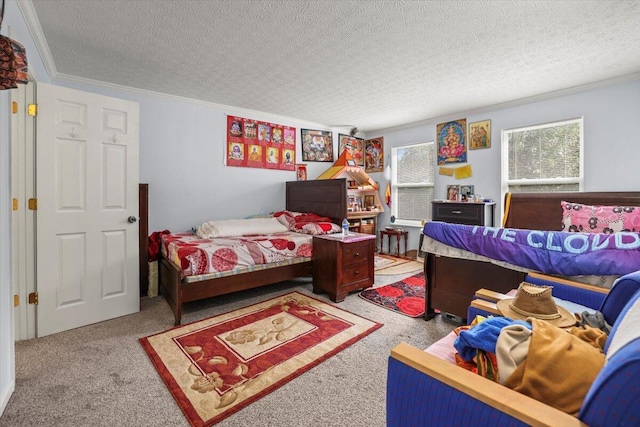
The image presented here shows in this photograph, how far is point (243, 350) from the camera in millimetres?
2193

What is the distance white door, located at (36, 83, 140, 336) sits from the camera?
243 centimetres

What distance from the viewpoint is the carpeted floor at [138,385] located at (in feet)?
5.00

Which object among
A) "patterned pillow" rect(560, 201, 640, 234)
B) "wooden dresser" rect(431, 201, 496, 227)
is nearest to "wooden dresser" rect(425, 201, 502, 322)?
"patterned pillow" rect(560, 201, 640, 234)

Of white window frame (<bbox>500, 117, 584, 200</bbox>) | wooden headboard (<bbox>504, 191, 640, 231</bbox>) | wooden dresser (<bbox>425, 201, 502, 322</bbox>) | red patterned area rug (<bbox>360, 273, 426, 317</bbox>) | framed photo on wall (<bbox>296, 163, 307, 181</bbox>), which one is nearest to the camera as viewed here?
wooden dresser (<bbox>425, 201, 502, 322</bbox>)

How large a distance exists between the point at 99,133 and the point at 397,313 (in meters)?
3.26

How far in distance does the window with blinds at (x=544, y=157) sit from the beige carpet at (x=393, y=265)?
1.79 metres

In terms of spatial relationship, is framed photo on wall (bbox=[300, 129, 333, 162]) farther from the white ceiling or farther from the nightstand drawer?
the nightstand drawer

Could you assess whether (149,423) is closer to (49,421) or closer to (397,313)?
(49,421)

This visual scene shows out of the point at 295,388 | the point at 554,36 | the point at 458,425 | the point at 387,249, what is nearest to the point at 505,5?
the point at 554,36

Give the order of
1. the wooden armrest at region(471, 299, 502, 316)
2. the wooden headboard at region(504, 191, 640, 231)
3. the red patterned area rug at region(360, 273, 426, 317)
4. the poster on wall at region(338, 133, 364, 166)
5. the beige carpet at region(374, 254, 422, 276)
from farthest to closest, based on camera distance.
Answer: the poster on wall at region(338, 133, 364, 166) < the beige carpet at region(374, 254, 422, 276) < the red patterned area rug at region(360, 273, 426, 317) < the wooden headboard at region(504, 191, 640, 231) < the wooden armrest at region(471, 299, 502, 316)

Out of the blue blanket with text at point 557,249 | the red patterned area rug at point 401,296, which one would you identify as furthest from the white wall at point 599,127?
the blue blanket with text at point 557,249

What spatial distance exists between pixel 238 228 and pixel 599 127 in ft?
15.1

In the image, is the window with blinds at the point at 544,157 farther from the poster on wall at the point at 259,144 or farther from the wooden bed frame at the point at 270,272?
the poster on wall at the point at 259,144

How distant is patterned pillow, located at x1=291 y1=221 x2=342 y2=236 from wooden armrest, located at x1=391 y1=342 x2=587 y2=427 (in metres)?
2.85
